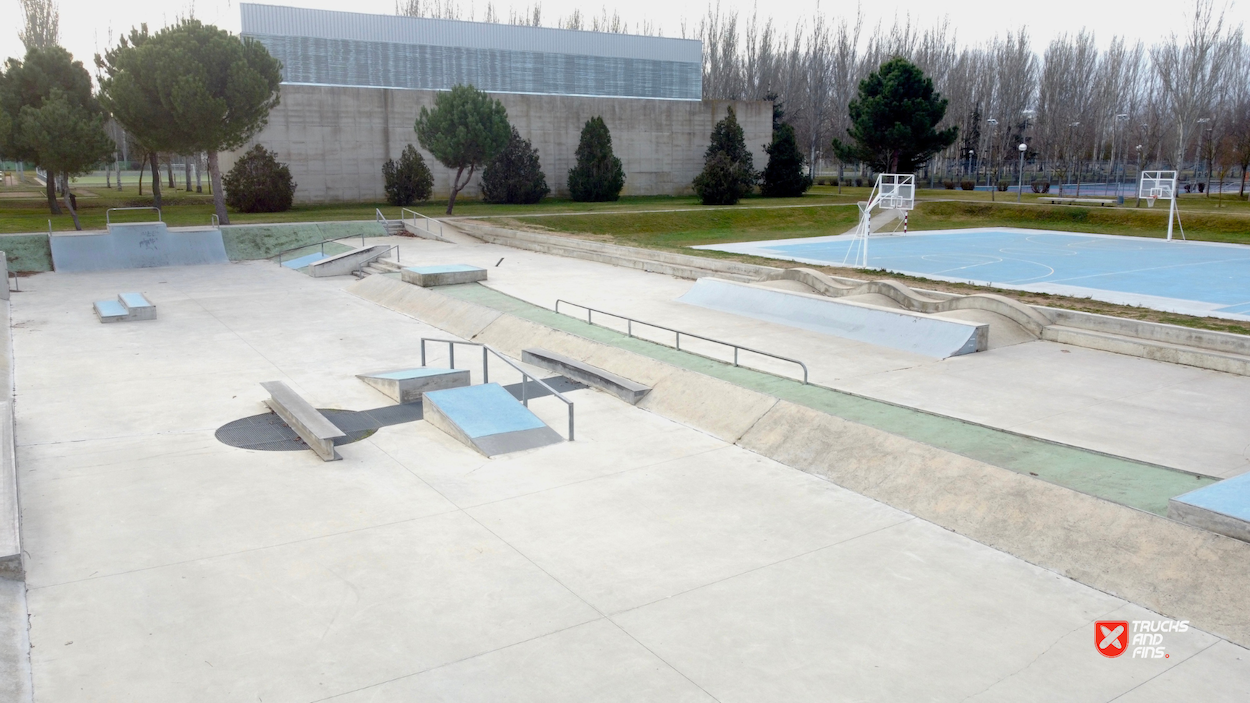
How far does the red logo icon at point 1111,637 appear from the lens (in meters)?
6.13

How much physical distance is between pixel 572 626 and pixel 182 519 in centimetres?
431

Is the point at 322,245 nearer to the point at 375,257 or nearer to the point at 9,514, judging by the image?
the point at 375,257

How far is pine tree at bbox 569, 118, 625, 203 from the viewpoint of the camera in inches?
1801

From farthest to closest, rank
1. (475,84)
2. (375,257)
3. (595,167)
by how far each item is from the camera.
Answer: (475,84) → (595,167) → (375,257)

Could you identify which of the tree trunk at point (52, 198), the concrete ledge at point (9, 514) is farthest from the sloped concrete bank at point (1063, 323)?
the tree trunk at point (52, 198)

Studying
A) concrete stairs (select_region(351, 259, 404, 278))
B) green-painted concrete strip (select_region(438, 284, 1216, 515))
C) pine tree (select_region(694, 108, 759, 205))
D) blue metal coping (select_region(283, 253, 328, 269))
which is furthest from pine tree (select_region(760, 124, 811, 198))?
green-painted concrete strip (select_region(438, 284, 1216, 515))

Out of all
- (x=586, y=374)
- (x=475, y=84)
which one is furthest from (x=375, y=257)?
(x=475, y=84)

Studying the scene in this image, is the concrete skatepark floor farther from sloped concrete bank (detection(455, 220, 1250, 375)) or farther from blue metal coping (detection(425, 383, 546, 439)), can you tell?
sloped concrete bank (detection(455, 220, 1250, 375))

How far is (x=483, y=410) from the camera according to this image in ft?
37.3

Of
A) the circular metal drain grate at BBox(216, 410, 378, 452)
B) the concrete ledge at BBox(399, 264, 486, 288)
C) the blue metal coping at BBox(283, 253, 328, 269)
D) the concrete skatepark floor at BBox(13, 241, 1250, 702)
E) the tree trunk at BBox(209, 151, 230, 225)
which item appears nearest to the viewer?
the concrete skatepark floor at BBox(13, 241, 1250, 702)

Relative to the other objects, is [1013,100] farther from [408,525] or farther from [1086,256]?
[408,525]

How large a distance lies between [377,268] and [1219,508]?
2228 centimetres

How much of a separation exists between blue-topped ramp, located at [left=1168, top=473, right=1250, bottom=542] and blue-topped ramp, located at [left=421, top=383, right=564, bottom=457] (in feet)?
21.2

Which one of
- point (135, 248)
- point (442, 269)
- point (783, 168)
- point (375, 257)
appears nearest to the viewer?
point (442, 269)
